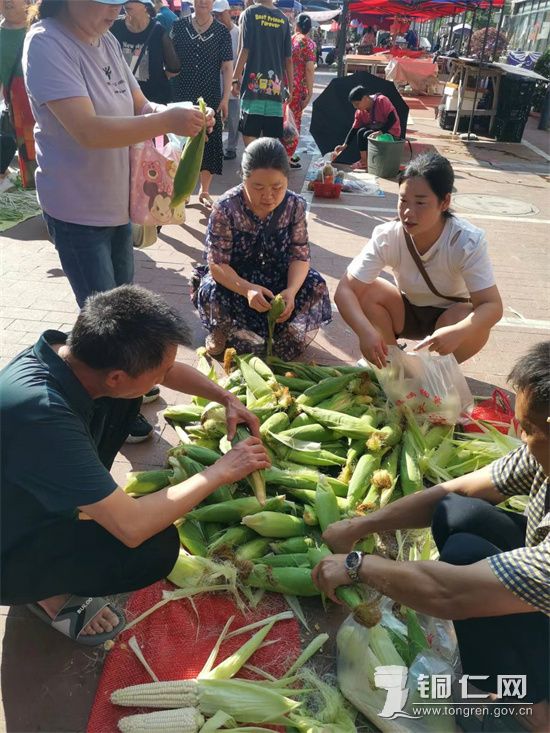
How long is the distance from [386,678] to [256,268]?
267 centimetres

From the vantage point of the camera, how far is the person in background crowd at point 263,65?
24.4ft

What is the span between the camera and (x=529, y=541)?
180cm

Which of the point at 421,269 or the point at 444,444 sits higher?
the point at 421,269

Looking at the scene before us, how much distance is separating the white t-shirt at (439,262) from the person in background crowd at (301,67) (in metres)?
5.87

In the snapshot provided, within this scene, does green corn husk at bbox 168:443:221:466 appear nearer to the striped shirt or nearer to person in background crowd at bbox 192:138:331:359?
person in background crowd at bbox 192:138:331:359

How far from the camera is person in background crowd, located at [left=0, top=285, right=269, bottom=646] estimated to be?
1.73m

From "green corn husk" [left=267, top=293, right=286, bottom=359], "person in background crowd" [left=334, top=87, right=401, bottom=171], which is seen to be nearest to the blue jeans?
"green corn husk" [left=267, top=293, right=286, bottom=359]

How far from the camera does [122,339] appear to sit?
179 cm

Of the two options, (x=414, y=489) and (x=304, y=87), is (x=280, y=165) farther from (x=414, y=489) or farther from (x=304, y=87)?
(x=304, y=87)

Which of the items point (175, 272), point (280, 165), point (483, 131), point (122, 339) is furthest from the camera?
point (483, 131)

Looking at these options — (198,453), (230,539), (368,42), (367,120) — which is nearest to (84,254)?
(198,453)

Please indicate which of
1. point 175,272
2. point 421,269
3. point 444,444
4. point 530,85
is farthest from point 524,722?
A: point 530,85

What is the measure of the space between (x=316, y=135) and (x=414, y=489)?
8.81 meters

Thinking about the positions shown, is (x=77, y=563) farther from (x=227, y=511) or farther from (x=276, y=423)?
(x=276, y=423)
